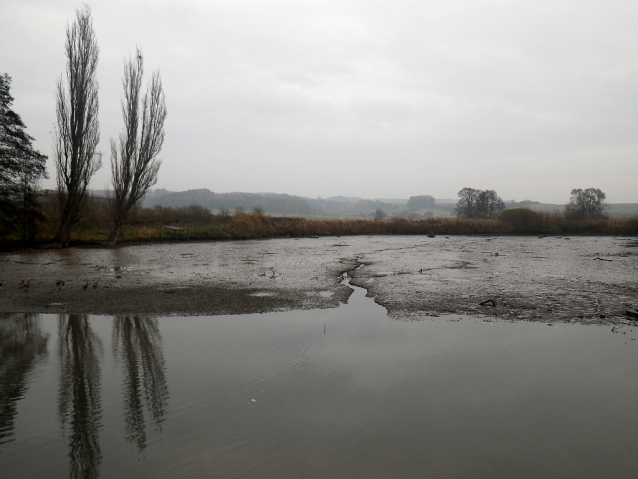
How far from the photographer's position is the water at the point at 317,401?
3.13 m

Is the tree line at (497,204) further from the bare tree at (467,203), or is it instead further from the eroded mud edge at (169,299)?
the eroded mud edge at (169,299)

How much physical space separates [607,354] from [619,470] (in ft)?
9.40

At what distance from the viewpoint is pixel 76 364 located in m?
5.05

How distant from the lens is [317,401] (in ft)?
13.5

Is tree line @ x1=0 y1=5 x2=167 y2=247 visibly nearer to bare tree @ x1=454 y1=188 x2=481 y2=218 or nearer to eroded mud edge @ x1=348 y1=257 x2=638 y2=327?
eroded mud edge @ x1=348 y1=257 x2=638 y2=327

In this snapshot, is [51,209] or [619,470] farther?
[51,209]

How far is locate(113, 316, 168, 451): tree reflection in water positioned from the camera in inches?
145

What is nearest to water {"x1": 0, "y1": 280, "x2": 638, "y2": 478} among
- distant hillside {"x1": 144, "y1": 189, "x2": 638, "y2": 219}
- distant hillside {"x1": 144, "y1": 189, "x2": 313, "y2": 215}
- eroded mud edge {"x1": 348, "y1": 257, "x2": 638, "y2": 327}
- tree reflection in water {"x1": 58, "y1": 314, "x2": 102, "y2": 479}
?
Answer: tree reflection in water {"x1": 58, "y1": 314, "x2": 102, "y2": 479}

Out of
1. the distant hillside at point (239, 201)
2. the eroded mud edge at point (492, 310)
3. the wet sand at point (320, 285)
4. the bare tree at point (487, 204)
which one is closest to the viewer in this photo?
the eroded mud edge at point (492, 310)

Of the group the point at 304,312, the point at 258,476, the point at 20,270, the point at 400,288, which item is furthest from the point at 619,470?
the point at 20,270

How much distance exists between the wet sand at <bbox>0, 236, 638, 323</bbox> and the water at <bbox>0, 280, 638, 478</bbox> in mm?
1331

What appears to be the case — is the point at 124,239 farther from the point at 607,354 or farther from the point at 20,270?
the point at 607,354

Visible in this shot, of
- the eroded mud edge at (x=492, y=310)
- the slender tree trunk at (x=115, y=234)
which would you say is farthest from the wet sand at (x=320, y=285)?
the slender tree trunk at (x=115, y=234)

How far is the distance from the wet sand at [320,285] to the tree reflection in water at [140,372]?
105 centimetres
